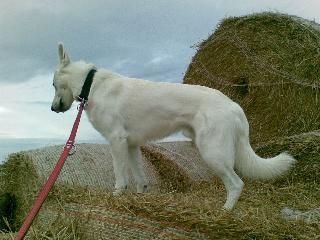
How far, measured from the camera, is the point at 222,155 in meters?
4.51

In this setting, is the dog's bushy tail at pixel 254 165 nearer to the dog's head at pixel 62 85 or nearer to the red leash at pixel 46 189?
the red leash at pixel 46 189

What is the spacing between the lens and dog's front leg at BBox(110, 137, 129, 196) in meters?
4.99

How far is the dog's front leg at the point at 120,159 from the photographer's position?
196 inches

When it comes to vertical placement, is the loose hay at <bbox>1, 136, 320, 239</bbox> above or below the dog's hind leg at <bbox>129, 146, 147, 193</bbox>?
below

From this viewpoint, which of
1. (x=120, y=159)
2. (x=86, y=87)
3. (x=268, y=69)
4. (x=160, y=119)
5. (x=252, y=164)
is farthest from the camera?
(x=268, y=69)

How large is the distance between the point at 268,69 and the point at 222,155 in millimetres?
2437

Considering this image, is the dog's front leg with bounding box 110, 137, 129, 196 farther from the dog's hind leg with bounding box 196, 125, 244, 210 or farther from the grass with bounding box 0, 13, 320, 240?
the dog's hind leg with bounding box 196, 125, 244, 210

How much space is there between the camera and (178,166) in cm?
590

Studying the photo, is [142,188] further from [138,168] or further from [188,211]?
[188,211]

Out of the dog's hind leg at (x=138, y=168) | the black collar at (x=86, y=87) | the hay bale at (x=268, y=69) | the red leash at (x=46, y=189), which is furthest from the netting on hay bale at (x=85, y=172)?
the hay bale at (x=268, y=69)

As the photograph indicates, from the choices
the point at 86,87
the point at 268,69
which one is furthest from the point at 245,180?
the point at 268,69

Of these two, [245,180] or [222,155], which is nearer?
[222,155]

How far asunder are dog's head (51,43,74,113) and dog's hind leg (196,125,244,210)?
137 centimetres

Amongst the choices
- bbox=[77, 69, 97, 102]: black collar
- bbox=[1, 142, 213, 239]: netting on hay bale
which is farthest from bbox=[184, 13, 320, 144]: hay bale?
bbox=[77, 69, 97, 102]: black collar
